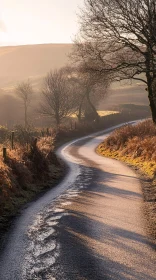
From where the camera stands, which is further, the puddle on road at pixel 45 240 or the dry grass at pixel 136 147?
the dry grass at pixel 136 147

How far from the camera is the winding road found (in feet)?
22.6

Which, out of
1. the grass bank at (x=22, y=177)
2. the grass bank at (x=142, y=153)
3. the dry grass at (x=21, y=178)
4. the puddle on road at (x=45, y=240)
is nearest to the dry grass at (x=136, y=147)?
the grass bank at (x=142, y=153)

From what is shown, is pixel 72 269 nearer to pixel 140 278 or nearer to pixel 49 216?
pixel 140 278

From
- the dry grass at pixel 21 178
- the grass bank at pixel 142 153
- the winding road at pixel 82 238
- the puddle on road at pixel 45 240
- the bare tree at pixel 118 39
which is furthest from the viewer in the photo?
the bare tree at pixel 118 39

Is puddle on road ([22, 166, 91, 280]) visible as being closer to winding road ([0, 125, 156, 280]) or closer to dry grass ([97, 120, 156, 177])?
winding road ([0, 125, 156, 280])

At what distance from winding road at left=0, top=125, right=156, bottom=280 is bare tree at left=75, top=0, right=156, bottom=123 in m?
8.75

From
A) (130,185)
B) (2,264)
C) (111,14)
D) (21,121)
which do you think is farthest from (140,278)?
→ (21,121)

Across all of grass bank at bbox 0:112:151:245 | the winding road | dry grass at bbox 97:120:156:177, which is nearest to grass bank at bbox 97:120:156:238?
dry grass at bbox 97:120:156:177

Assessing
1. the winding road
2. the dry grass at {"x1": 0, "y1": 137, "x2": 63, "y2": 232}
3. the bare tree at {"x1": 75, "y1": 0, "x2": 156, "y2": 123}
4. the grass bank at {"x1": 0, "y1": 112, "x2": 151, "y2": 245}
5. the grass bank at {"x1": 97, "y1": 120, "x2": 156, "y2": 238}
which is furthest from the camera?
the bare tree at {"x1": 75, "y1": 0, "x2": 156, "y2": 123}

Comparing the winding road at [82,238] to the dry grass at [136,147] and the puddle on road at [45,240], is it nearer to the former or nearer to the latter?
the puddle on road at [45,240]

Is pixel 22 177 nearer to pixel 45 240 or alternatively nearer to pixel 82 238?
pixel 45 240

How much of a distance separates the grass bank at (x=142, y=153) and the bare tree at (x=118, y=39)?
2997mm

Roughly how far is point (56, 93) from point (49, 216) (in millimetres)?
39357

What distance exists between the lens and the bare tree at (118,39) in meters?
18.7
